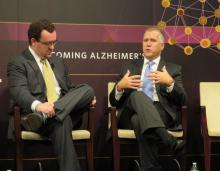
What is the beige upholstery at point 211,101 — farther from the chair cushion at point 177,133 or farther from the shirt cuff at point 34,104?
the shirt cuff at point 34,104

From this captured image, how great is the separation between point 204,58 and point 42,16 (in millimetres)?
1853

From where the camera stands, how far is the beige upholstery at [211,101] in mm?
5312

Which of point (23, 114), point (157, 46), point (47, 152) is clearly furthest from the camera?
point (47, 152)

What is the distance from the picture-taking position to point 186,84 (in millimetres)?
5703

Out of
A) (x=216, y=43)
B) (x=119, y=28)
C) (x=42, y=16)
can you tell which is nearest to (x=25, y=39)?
(x=42, y=16)

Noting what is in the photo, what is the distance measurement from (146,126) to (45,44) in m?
1.18

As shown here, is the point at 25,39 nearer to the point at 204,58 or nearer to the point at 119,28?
the point at 119,28

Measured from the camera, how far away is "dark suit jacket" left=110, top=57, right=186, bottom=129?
190 inches

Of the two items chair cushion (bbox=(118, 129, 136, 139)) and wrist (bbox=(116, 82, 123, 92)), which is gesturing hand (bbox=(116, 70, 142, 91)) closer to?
wrist (bbox=(116, 82, 123, 92))

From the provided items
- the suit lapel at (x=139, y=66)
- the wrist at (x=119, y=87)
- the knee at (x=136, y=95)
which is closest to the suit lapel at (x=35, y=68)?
the wrist at (x=119, y=87)

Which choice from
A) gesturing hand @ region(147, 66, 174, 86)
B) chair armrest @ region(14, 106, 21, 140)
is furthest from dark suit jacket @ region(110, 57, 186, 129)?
chair armrest @ region(14, 106, 21, 140)

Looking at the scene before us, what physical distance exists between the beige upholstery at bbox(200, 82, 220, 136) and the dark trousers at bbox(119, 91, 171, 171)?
3.04ft

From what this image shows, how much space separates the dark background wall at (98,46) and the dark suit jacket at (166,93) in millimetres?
427

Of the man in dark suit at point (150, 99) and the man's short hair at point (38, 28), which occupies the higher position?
the man's short hair at point (38, 28)
